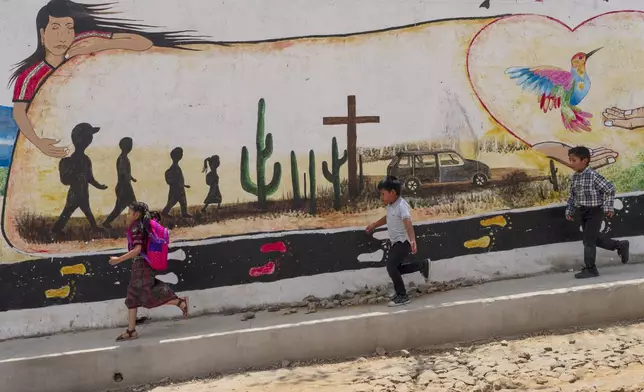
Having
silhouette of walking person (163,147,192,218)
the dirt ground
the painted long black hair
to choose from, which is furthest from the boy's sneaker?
the painted long black hair

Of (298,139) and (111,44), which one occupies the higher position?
(111,44)

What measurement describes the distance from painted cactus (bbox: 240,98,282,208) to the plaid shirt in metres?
3.06

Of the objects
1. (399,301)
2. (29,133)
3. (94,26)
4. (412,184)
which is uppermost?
(94,26)

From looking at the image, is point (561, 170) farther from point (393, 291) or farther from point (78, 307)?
point (78, 307)

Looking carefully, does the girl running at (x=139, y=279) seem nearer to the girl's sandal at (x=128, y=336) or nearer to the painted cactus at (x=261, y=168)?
the girl's sandal at (x=128, y=336)

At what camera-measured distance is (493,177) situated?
5859mm

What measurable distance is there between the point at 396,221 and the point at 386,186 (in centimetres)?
34

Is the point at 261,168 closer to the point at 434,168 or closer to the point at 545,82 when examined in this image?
the point at 434,168

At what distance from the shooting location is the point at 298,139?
5410 mm

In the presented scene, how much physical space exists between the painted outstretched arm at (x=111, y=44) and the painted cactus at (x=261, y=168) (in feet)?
3.94

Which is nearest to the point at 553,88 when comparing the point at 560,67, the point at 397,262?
the point at 560,67

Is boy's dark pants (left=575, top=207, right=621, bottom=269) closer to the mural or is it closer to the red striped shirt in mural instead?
the mural

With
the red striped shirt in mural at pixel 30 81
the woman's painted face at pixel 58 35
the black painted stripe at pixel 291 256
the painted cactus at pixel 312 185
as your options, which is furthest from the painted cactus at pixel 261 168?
the red striped shirt in mural at pixel 30 81

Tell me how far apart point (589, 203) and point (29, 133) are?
537cm
